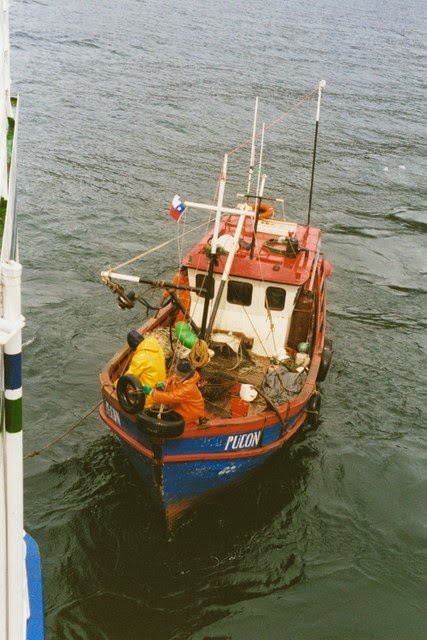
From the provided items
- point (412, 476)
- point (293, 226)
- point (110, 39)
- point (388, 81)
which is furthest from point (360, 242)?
point (110, 39)

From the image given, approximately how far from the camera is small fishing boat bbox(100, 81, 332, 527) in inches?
400

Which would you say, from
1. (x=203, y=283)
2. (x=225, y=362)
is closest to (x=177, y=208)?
(x=203, y=283)

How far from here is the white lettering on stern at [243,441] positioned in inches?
413

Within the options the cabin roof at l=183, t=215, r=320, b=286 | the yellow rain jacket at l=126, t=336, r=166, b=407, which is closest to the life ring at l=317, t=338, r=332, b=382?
the cabin roof at l=183, t=215, r=320, b=286

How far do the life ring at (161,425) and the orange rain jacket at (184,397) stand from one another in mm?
291

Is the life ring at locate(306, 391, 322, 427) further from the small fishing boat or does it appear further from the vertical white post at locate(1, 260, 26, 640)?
the vertical white post at locate(1, 260, 26, 640)

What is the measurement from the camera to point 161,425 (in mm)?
9617

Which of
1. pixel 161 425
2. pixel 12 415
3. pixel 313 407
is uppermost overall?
pixel 12 415

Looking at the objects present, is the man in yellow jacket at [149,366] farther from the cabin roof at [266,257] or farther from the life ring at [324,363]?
the life ring at [324,363]

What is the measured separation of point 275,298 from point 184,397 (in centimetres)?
352

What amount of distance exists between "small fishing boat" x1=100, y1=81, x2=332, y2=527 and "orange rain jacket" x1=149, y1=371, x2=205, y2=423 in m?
0.03

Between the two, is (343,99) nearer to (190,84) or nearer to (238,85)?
(238,85)

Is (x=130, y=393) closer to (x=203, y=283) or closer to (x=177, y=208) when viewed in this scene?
(x=177, y=208)

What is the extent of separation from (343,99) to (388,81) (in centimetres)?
570
